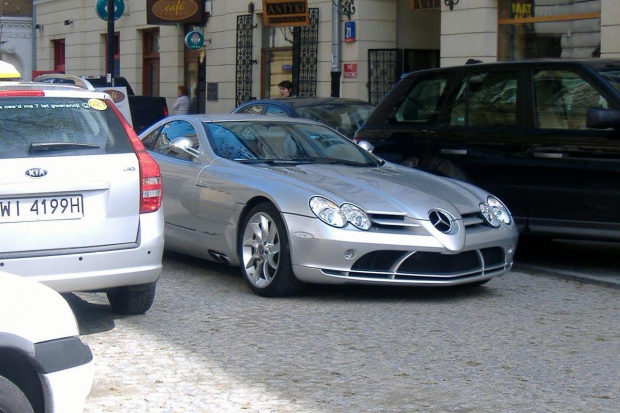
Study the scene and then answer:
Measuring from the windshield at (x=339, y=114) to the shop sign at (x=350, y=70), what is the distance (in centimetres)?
839

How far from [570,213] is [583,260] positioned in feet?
4.51

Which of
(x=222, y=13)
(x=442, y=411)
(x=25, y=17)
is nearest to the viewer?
(x=442, y=411)

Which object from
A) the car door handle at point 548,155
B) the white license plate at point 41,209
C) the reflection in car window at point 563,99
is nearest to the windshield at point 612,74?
the reflection in car window at point 563,99

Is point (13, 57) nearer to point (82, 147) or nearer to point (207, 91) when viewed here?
point (207, 91)

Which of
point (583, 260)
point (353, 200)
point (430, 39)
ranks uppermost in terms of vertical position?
point (430, 39)

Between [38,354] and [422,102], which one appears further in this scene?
[422,102]

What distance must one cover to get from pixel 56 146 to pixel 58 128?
162 mm

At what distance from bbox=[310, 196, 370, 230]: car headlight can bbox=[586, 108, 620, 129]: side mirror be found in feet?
7.11

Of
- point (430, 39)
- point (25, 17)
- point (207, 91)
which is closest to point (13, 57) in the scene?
point (25, 17)

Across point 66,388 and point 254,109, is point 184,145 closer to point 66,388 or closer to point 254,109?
point 66,388

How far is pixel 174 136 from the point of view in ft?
33.8

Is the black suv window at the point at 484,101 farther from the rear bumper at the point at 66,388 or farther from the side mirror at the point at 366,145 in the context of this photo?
the rear bumper at the point at 66,388

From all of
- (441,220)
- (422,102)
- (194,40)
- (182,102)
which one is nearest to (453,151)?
(422,102)

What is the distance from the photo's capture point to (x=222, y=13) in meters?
28.9
